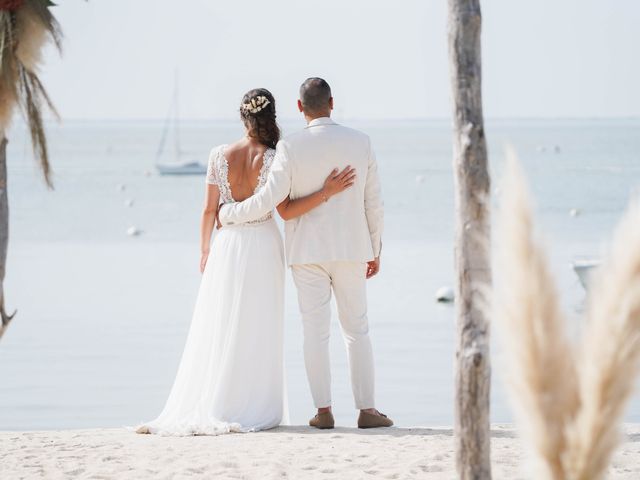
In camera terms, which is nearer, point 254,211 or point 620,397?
point 620,397

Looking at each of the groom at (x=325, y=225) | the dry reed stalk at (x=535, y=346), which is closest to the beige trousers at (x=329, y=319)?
the groom at (x=325, y=225)

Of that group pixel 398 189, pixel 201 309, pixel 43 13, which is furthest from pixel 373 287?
pixel 398 189

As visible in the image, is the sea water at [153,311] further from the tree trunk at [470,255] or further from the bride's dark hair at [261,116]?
the bride's dark hair at [261,116]

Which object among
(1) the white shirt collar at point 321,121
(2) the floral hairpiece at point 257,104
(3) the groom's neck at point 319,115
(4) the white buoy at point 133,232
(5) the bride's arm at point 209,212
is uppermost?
(4) the white buoy at point 133,232

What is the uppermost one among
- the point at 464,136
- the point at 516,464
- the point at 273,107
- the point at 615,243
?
the point at 273,107

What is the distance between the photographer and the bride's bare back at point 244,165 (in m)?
6.71

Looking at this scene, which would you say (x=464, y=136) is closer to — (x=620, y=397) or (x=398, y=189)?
(x=620, y=397)

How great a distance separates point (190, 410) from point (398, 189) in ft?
147

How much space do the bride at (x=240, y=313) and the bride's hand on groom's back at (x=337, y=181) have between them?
0.25m

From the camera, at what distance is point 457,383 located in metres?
3.90

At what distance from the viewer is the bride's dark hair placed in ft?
21.8

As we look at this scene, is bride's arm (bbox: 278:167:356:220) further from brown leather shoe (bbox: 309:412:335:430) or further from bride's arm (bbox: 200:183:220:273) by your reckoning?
brown leather shoe (bbox: 309:412:335:430)

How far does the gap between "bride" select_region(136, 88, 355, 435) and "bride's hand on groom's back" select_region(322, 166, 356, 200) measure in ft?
0.82

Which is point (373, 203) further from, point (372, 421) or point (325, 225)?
point (372, 421)
